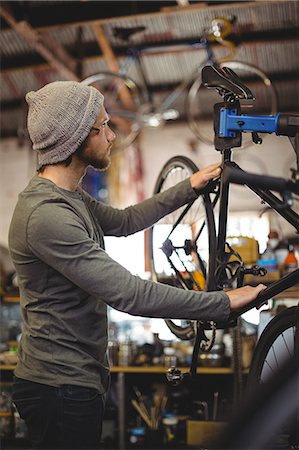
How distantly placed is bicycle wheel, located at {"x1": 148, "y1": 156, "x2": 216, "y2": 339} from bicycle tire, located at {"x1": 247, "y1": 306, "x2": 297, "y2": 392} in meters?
0.30

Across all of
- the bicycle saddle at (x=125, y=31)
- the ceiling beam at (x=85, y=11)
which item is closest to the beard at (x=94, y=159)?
the ceiling beam at (x=85, y=11)

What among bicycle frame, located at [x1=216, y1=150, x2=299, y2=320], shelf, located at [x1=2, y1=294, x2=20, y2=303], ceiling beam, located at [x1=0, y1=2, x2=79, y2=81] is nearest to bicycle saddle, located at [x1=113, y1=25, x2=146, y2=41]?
ceiling beam, located at [x1=0, y1=2, x2=79, y2=81]

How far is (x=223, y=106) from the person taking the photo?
7.66 feet

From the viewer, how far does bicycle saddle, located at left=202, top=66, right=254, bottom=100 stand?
7.54ft

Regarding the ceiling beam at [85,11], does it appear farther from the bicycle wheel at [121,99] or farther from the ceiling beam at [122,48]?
the bicycle wheel at [121,99]

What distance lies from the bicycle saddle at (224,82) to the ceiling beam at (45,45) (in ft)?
11.4

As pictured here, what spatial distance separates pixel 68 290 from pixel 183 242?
0.80m

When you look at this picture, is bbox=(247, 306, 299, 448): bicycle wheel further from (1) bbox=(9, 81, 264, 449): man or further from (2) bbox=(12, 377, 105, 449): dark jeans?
(2) bbox=(12, 377, 105, 449): dark jeans

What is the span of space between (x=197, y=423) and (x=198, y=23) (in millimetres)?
3657

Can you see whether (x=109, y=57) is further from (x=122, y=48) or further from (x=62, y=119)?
(x=62, y=119)

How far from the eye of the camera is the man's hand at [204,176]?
256cm

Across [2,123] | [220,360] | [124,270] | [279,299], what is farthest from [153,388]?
[2,123]

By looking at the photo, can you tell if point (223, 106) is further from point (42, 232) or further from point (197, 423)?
point (197, 423)

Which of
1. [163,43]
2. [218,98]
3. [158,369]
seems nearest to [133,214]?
[158,369]
